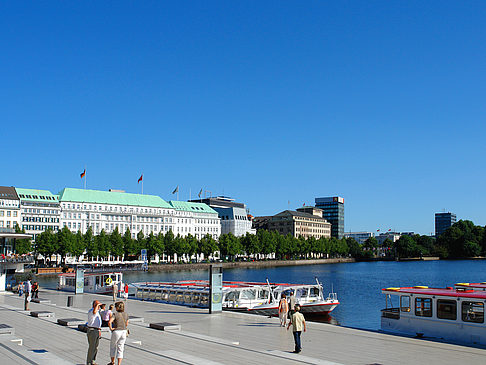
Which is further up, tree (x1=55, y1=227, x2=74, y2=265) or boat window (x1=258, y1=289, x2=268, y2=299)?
tree (x1=55, y1=227, x2=74, y2=265)

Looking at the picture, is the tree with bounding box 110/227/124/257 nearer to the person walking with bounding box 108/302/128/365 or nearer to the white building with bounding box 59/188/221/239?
the white building with bounding box 59/188/221/239

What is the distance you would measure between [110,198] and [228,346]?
16152 cm

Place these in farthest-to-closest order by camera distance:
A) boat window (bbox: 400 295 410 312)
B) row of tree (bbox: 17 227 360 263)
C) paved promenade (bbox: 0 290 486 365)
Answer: row of tree (bbox: 17 227 360 263), boat window (bbox: 400 295 410 312), paved promenade (bbox: 0 290 486 365)

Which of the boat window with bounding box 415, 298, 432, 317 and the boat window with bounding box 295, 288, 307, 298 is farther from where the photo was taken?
the boat window with bounding box 295, 288, 307, 298

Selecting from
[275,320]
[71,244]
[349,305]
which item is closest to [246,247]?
[71,244]

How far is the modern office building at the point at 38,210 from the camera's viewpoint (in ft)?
495

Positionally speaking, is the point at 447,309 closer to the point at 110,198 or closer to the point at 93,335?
the point at 93,335

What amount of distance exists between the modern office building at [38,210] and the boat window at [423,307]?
456 ft

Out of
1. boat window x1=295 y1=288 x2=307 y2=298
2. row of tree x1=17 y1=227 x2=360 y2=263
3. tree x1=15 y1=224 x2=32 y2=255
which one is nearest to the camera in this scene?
boat window x1=295 y1=288 x2=307 y2=298

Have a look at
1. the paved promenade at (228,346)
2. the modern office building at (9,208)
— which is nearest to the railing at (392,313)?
the paved promenade at (228,346)

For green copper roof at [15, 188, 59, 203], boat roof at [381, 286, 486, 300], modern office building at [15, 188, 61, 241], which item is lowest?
boat roof at [381, 286, 486, 300]

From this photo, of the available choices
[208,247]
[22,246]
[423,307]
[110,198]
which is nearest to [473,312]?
[423,307]

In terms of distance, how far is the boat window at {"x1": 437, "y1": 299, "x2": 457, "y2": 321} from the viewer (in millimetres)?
26812

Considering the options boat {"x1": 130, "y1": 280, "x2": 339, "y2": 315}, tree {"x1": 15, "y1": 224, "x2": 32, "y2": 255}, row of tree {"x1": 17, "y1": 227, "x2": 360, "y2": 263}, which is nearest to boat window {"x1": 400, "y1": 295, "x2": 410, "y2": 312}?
boat {"x1": 130, "y1": 280, "x2": 339, "y2": 315}
